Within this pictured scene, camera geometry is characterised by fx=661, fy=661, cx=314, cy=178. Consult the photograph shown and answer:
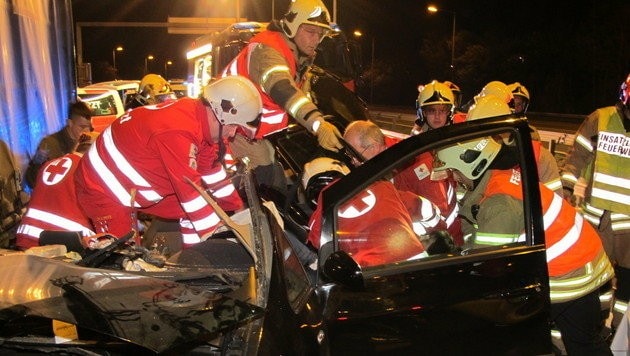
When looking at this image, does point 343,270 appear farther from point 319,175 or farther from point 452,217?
point 452,217

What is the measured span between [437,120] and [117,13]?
4648 centimetres

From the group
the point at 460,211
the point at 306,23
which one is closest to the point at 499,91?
the point at 306,23

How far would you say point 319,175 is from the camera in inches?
135

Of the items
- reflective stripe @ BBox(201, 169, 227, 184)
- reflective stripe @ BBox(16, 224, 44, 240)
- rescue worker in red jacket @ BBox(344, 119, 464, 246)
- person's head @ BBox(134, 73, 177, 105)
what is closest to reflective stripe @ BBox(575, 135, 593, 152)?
rescue worker in red jacket @ BBox(344, 119, 464, 246)

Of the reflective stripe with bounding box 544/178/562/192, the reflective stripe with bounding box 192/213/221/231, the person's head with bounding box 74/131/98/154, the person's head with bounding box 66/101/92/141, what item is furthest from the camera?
the person's head with bounding box 66/101/92/141

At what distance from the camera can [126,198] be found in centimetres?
377

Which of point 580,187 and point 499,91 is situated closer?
point 580,187

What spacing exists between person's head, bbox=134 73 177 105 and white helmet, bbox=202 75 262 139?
278 inches

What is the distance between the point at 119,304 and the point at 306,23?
333 centimetres

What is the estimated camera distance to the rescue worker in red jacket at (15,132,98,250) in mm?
3764

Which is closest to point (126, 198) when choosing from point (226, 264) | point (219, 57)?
point (226, 264)

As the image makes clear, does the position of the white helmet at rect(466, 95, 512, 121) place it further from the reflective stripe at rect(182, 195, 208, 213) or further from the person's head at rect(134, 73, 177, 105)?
the person's head at rect(134, 73, 177, 105)

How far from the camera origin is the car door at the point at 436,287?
249cm

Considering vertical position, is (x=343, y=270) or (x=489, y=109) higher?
(x=489, y=109)
